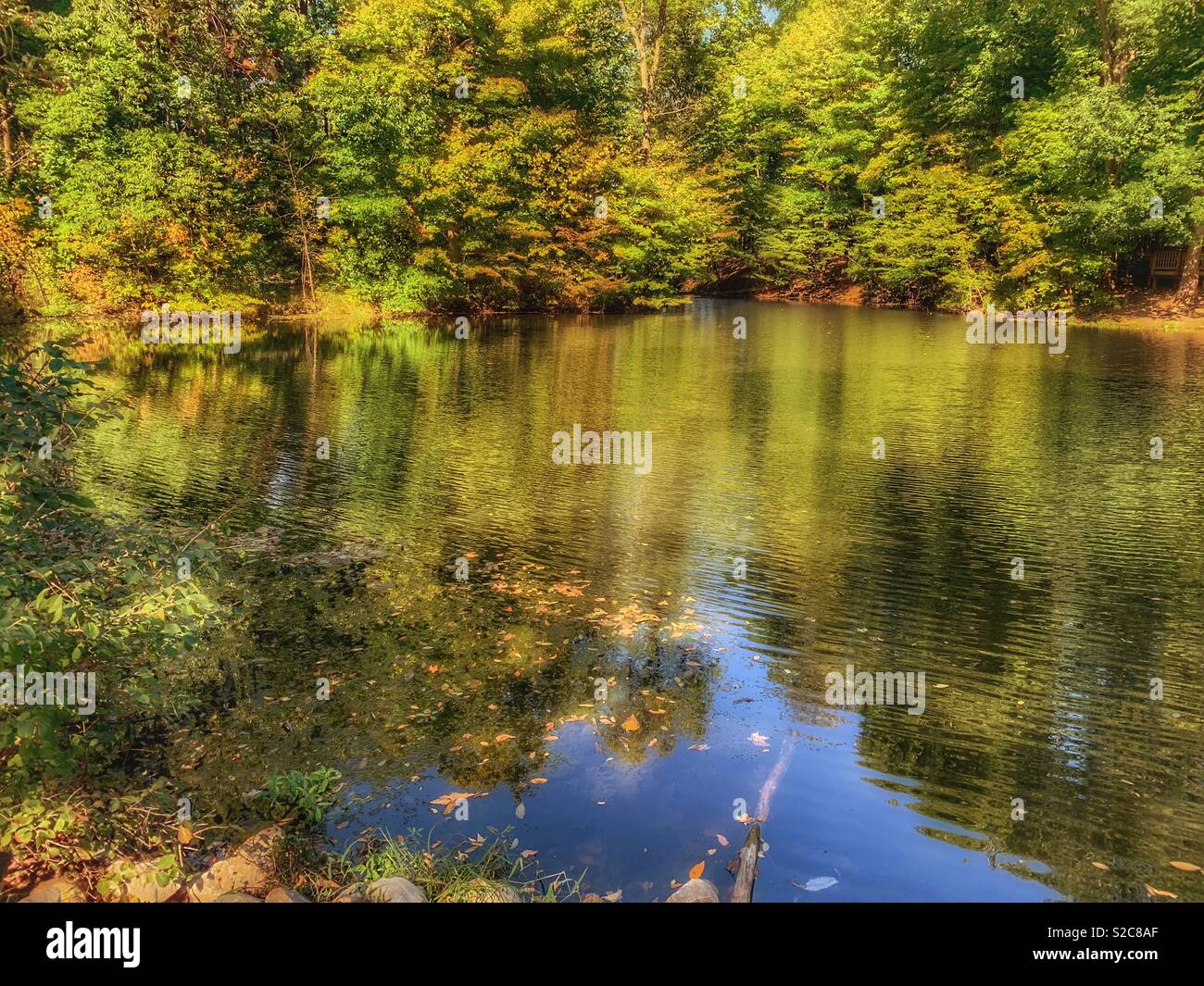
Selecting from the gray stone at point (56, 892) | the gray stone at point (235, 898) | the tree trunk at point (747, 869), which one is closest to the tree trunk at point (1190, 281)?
the tree trunk at point (747, 869)

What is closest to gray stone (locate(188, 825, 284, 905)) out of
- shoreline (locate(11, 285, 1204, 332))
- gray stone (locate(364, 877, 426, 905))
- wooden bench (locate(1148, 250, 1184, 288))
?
gray stone (locate(364, 877, 426, 905))

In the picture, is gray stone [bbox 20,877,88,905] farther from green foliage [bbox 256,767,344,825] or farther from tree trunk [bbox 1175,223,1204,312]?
tree trunk [bbox 1175,223,1204,312]

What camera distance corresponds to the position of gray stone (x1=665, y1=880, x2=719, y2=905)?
14.9 feet

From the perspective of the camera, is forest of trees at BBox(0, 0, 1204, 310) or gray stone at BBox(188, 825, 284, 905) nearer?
gray stone at BBox(188, 825, 284, 905)

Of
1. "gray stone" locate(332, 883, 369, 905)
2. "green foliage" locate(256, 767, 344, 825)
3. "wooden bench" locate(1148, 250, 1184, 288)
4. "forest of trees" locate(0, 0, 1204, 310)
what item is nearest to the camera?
"gray stone" locate(332, 883, 369, 905)

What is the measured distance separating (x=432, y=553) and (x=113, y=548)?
530 cm

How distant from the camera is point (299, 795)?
5656 millimetres

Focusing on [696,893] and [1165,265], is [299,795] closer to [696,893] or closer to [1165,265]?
[696,893]

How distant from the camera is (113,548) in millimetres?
5277

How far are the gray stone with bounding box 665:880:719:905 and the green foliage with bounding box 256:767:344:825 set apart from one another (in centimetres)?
235

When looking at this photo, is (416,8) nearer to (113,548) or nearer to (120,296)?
(120,296)

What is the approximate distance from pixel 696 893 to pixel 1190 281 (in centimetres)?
4144

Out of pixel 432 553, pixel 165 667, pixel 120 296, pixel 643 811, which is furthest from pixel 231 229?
pixel 643 811

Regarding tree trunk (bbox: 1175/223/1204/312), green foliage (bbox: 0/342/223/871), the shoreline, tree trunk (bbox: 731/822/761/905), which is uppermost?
tree trunk (bbox: 1175/223/1204/312)
